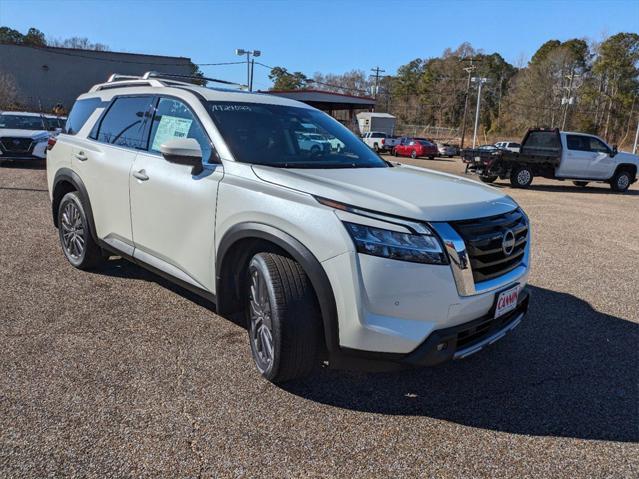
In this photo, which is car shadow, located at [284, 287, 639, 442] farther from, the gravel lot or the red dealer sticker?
the red dealer sticker

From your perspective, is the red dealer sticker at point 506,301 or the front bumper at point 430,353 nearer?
the front bumper at point 430,353

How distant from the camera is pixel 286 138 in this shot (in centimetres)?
377

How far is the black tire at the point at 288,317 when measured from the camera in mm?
2693

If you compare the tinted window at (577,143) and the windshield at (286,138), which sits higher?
the tinted window at (577,143)

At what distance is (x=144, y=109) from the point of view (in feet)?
13.6

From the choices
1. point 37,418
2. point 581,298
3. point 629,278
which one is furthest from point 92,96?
point 629,278

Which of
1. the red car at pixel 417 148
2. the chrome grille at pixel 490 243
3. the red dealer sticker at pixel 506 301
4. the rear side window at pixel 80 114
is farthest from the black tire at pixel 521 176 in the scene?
the red car at pixel 417 148

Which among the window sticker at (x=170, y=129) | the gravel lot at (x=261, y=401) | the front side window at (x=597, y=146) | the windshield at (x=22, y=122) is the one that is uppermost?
the front side window at (x=597, y=146)

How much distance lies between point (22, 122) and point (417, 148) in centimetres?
2620

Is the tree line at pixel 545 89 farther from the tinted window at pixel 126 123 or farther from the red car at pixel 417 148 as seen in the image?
the tinted window at pixel 126 123

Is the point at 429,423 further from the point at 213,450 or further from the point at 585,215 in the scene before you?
the point at 585,215

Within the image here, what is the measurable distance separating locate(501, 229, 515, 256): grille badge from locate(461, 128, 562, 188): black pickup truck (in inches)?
562

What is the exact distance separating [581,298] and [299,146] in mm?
3336

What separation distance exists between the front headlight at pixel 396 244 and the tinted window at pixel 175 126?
138cm
